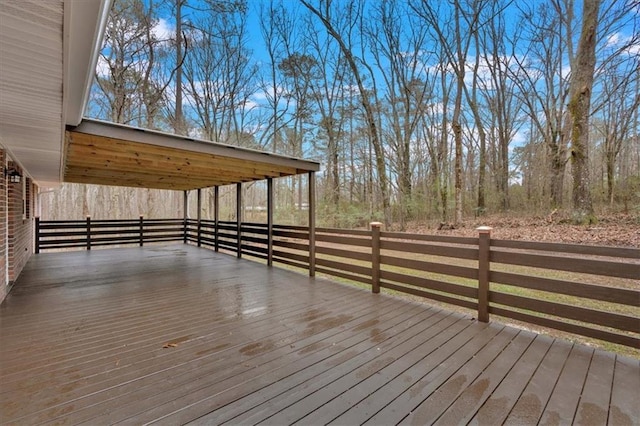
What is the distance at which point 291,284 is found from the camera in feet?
16.6

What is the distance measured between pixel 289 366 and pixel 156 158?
414cm

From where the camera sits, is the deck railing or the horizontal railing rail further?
the horizontal railing rail

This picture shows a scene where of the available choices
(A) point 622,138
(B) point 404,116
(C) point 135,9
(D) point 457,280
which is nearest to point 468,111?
(B) point 404,116

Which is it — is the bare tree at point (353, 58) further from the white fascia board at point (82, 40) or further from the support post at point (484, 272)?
the white fascia board at point (82, 40)

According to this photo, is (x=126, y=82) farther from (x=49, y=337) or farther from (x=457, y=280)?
(x=457, y=280)

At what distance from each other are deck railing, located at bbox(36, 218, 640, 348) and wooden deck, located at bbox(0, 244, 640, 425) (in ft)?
0.82

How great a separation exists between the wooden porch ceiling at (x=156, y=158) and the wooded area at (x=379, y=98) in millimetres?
5610

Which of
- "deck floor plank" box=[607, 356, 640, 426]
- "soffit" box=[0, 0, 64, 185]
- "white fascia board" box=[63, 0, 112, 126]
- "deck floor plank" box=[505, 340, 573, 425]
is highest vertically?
"white fascia board" box=[63, 0, 112, 126]

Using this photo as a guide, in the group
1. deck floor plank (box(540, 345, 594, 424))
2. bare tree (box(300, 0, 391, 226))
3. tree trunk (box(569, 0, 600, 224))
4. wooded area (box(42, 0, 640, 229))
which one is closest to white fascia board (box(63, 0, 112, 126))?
deck floor plank (box(540, 345, 594, 424))

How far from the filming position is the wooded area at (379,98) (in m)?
10.6

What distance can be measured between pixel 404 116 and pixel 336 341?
1213 cm

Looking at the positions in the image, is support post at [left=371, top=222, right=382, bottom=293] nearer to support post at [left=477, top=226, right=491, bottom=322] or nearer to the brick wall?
support post at [left=477, top=226, right=491, bottom=322]

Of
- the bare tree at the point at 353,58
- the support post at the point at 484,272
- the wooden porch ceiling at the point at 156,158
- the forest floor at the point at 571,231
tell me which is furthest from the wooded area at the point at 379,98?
the support post at the point at 484,272

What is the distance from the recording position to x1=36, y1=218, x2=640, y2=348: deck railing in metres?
2.67
